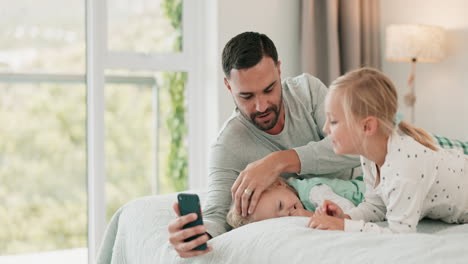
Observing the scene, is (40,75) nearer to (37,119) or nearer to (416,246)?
(37,119)

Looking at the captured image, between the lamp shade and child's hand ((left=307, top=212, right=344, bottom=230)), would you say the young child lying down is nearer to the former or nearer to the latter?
child's hand ((left=307, top=212, right=344, bottom=230))

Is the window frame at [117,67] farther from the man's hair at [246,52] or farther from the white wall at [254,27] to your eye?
the man's hair at [246,52]

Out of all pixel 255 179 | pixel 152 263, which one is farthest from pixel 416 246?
pixel 152 263

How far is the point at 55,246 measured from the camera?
3570 millimetres

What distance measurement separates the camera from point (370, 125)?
Answer: 1398 mm

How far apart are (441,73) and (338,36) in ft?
2.13

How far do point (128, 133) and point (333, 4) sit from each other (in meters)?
1.43

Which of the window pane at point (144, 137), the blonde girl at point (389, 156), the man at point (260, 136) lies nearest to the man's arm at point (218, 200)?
the man at point (260, 136)

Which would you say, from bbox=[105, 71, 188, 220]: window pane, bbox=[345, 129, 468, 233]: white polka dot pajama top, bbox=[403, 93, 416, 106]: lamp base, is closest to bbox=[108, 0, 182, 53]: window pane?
bbox=[105, 71, 188, 220]: window pane

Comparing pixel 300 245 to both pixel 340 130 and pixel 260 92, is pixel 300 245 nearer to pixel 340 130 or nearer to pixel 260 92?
pixel 340 130

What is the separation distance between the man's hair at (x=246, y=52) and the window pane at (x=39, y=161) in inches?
67.6

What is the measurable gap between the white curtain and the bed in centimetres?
192

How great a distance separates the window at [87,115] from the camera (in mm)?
3287

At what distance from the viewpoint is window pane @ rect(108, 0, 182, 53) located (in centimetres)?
336
